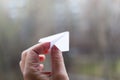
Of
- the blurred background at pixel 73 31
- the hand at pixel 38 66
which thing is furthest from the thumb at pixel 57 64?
the blurred background at pixel 73 31

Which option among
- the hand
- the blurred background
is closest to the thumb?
the hand

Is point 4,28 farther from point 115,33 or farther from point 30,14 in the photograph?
point 115,33

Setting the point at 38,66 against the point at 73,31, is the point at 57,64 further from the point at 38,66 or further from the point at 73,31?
the point at 73,31

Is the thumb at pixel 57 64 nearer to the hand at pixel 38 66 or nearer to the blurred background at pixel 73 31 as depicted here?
the hand at pixel 38 66

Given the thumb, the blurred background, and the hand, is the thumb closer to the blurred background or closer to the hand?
the hand

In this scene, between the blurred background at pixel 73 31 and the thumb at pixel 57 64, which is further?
the blurred background at pixel 73 31

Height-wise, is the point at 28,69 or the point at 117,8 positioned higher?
the point at 117,8

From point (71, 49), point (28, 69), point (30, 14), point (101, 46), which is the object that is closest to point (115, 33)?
point (101, 46)

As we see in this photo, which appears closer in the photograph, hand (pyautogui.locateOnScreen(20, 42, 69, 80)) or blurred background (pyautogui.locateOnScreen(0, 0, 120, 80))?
hand (pyautogui.locateOnScreen(20, 42, 69, 80))
